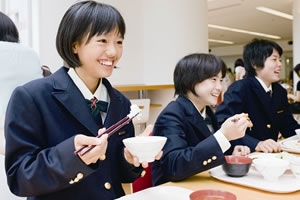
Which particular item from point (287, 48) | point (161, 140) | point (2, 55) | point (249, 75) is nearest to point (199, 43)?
point (249, 75)

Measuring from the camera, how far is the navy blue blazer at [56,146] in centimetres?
96

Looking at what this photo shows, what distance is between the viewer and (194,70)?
1777 millimetres

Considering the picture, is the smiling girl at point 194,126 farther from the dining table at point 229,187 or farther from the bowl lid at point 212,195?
the bowl lid at point 212,195

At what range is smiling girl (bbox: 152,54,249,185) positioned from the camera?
1328 millimetres

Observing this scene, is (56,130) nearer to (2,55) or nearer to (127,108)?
(127,108)

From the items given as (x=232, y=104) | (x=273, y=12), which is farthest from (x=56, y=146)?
(x=273, y=12)

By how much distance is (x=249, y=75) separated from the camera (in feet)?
8.57

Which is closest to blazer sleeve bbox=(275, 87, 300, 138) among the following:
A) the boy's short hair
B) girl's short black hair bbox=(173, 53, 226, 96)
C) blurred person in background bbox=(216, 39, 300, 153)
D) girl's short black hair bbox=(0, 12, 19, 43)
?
blurred person in background bbox=(216, 39, 300, 153)

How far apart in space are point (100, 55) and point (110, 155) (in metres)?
0.43

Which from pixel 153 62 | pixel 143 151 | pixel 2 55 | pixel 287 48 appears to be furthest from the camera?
pixel 287 48

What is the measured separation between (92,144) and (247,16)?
977 centimetres

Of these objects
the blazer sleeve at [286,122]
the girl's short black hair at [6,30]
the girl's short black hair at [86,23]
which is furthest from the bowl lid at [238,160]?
the girl's short black hair at [6,30]

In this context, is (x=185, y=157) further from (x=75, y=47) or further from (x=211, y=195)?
(x=75, y=47)

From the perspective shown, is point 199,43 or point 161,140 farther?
point 199,43
